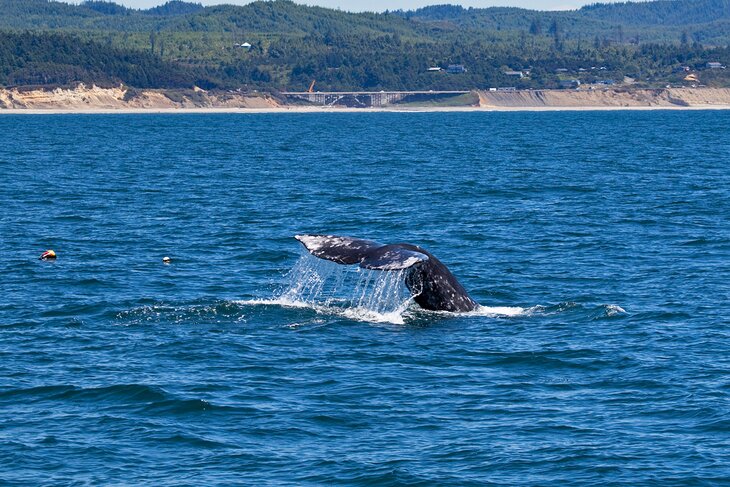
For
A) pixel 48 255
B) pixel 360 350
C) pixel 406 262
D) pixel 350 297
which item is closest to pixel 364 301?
pixel 350 297

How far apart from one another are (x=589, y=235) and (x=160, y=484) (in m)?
27.6

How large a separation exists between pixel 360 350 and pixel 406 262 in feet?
7.28

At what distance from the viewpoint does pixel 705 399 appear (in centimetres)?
1978

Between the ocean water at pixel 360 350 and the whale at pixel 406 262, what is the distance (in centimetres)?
49

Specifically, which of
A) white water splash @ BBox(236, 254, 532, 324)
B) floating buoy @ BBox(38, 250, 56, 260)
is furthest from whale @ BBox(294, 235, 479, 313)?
floating buoy @ BBox(38, 250, 56, 260)

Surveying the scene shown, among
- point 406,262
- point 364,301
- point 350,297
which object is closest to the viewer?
point 406,262

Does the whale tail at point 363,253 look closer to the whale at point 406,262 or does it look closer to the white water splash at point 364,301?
the whale at point 406,262

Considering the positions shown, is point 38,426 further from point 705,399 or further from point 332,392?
point 705,399

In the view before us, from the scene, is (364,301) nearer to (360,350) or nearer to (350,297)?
(350,297)

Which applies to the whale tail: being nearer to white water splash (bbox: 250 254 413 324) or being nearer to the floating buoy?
white water splash (bbox: 250 254 413 324)

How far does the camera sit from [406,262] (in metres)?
21.5

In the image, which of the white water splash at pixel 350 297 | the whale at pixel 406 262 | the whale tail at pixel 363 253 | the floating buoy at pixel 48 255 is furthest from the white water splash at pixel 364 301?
the floating buoy at pixel 48 255

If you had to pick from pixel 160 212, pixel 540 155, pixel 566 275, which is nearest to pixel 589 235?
pixel 566 275

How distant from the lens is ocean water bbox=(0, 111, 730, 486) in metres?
17.0
